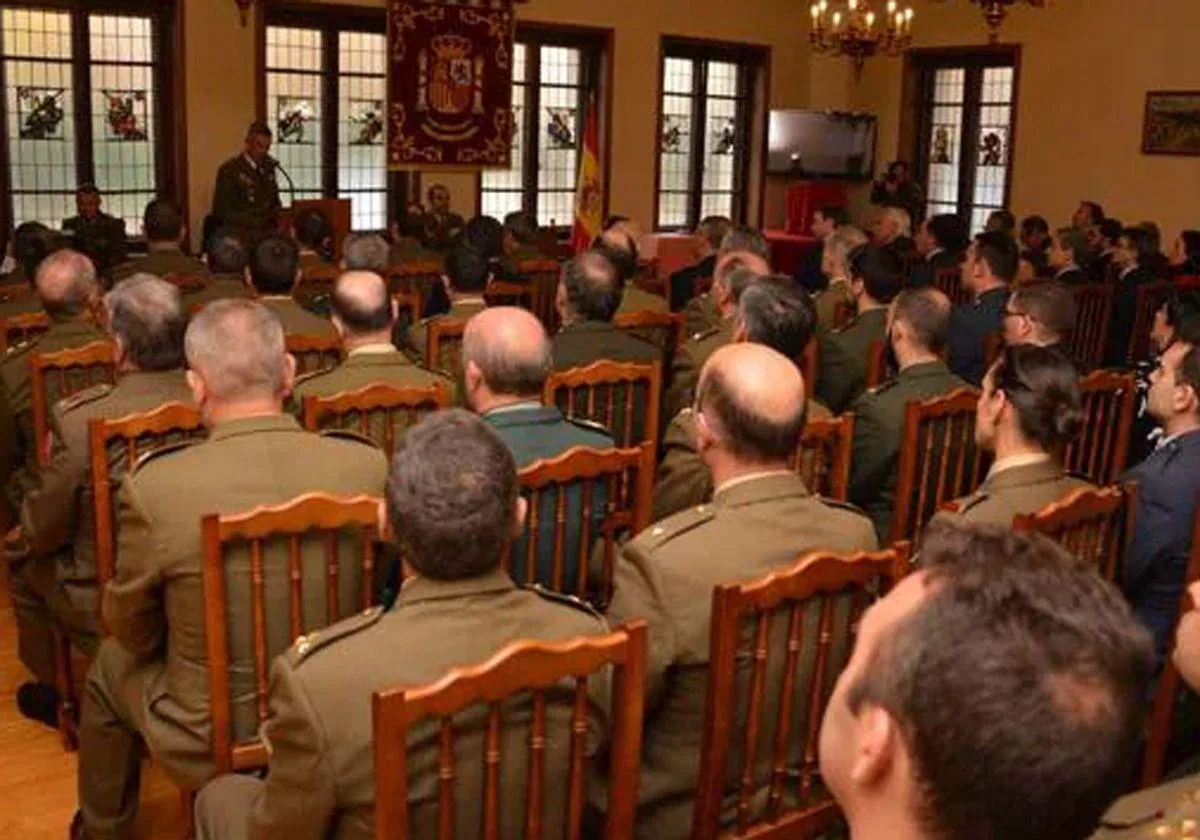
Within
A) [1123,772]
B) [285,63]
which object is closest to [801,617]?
[1123,772]

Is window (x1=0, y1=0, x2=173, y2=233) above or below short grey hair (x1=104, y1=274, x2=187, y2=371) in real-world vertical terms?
above

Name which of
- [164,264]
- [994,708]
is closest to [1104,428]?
[994,708]

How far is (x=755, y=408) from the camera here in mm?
2406

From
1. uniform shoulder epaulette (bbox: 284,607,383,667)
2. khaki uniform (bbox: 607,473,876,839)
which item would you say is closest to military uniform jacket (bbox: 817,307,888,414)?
khaki uniform (bbox: 607,473,876,839)

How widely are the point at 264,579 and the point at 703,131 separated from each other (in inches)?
401

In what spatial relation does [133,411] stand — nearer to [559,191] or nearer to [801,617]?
[801,617]

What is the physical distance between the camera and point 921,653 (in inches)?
39.9

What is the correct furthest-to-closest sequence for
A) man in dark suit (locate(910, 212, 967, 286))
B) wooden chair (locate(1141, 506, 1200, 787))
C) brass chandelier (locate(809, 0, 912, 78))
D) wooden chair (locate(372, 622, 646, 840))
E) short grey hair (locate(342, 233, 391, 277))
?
brass chandelier (locate(809, 0, 912, 78)) → man in dark suit (locate(910, 212, 967, 286)) → short grey hair (locate(342, 233, 391, 277)) → wooden chair (locate(1141, 506, 1200, 787)) → wooden chair (locate(372, 622, 646, 840))

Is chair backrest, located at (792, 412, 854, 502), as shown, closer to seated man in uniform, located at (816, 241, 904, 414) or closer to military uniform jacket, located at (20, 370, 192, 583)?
military uniform jacket, located at (20, 370, 192, 583)

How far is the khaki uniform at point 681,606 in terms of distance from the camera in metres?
2.15

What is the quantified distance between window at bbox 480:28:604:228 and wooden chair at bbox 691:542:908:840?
28.9ft

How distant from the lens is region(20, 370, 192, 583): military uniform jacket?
3.00 metres

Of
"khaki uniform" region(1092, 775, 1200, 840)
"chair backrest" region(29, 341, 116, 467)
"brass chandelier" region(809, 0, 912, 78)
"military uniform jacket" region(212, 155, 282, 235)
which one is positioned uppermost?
"brass chandelier" region(809, 0, 912, 78)

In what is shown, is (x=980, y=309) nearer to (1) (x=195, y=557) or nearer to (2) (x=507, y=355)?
(2) (x=507, y=355)
